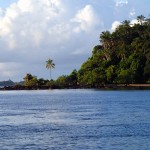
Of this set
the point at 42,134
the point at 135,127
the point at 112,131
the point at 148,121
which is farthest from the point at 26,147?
the point at 148,121

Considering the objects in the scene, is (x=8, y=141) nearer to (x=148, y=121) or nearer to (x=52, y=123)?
(x=52, y=123)

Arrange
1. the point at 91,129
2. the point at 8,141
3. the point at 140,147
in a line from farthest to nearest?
the point at 91,129 < the point at 8,141 < the point at 140,147

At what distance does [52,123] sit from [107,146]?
21.5 meters

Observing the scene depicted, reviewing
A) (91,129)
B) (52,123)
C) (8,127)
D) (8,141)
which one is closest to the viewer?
(8,141)

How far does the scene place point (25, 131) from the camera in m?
58.0

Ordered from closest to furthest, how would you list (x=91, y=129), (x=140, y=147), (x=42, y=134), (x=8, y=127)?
(x=140, y=147)
(x=42, y=134)
(x=91, y=129)
(x=8, y=127)

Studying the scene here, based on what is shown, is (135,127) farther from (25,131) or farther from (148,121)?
(25,131)

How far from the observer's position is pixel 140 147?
45.5 metres

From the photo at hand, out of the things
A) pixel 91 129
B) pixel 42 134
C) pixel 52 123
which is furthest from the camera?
pixel 52 123

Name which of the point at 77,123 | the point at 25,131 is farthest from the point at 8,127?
the point at 77,123

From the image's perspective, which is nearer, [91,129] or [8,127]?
[91,129]

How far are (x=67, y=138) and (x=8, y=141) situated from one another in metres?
6.47

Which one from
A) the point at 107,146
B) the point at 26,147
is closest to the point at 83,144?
the point at 107,146

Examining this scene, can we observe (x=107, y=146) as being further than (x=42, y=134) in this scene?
No
